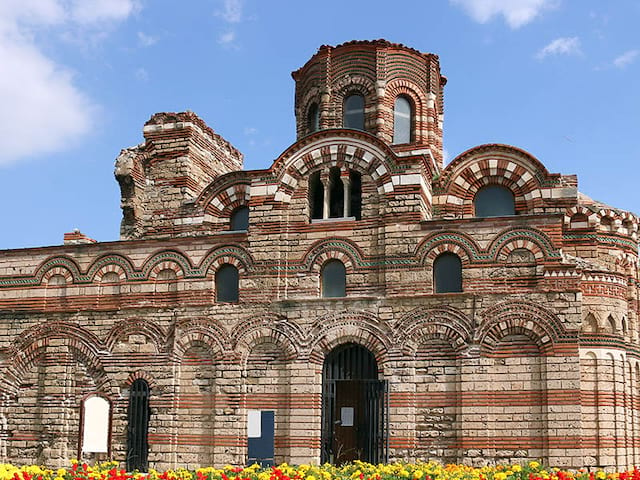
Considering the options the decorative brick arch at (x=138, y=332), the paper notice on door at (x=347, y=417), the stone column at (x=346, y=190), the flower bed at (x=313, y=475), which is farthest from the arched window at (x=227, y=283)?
the flower bed at (x=313, y=475)

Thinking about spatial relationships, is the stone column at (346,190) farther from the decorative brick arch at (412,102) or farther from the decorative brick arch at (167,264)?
the decorative brick arch at (167,264)

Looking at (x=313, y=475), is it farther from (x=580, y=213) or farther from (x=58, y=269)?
(x=58, y=269)

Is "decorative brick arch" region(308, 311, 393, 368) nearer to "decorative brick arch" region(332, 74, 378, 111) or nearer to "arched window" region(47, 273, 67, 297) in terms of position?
"decorative brick arch" region(332, 74, 378, 111)

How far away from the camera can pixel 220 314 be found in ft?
63.3

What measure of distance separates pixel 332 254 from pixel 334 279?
558mm

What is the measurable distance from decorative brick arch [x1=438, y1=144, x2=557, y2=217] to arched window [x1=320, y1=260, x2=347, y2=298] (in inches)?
121

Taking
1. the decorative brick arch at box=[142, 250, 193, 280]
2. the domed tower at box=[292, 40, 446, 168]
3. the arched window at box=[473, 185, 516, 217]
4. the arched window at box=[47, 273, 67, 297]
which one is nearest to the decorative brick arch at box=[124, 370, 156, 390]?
the decorative brick arch at box=[142, 250, 193, 280]

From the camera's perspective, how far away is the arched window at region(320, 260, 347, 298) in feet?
61.8

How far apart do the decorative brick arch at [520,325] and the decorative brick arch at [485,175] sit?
3.37m

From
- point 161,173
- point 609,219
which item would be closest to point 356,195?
point 609,219

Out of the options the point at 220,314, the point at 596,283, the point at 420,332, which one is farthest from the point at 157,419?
the point at 596,283

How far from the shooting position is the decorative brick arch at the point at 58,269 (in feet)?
68.2

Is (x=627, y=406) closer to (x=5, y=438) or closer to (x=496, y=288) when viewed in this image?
(x=496, y=288)

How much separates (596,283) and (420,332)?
3.90m
